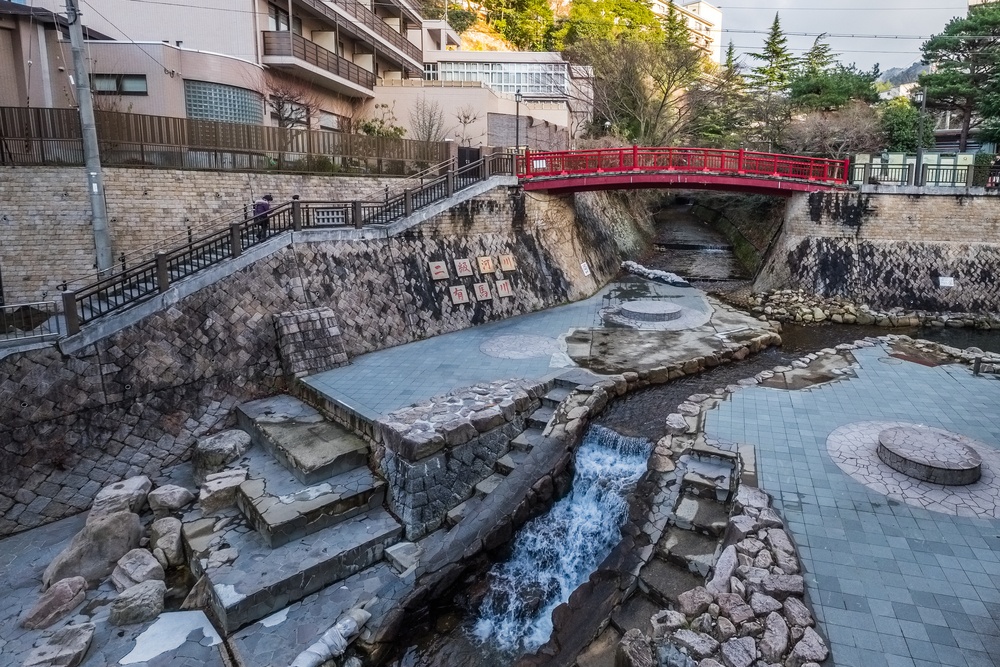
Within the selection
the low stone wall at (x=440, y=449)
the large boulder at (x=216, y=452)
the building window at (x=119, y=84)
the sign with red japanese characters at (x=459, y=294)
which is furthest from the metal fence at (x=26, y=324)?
the building window at (x=119, y=84)

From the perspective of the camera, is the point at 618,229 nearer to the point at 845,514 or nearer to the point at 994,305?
the point at 994,305

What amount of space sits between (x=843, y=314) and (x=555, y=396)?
1402 cm

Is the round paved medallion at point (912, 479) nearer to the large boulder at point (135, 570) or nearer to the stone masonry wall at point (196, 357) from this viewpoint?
the stone masonry wall at point (196, 357)

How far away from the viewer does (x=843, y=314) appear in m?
20.4

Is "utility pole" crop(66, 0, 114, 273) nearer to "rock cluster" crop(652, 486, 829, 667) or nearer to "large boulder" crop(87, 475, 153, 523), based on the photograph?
"large boulder" crop(87, 475, 153, 523)

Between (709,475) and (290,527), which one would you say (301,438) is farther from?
(709,475)

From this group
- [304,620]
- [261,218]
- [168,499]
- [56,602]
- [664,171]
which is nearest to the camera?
[304,620]

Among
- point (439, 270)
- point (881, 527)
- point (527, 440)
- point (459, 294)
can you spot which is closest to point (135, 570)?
point (527, 440)

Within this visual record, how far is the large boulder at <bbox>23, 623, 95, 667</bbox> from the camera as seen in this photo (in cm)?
758

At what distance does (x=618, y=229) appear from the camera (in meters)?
30.1

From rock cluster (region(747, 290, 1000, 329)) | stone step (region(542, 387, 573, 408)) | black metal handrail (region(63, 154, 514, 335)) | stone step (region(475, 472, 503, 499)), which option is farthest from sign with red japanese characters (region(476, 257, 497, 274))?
rock cluster (region(747, 290, 1000, 329))

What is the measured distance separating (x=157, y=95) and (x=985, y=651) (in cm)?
2388

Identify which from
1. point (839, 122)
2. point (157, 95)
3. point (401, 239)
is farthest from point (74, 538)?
point (839, 122)

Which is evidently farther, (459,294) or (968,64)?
(968,64)
